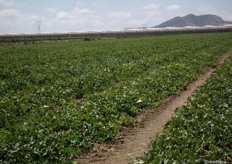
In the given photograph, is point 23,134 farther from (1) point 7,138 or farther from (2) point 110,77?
(2) point 110,77

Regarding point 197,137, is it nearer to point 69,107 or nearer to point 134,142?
point 134,142

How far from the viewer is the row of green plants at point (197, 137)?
7.54 meters

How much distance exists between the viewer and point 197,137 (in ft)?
28.8

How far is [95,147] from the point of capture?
9.23m

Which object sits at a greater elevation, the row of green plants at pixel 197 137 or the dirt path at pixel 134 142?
the row of green plants at pixel 197 137

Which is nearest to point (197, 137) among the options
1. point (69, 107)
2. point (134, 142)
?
point (134, 142)

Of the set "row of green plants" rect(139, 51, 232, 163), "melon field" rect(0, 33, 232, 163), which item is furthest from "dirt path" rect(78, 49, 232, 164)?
"row of green plants" rect(139, 51, 232, 163)

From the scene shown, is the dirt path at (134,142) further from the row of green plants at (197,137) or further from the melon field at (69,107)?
the row of green plants at (197,137)

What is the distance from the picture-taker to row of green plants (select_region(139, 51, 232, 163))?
297 inches

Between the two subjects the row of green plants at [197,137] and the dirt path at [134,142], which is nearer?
the row of green plants at [197,137]

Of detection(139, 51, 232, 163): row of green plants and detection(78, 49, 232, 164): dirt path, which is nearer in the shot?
detection(139, 51, 232, 163): row of green plants

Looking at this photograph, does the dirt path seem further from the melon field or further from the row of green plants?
the row of green plants

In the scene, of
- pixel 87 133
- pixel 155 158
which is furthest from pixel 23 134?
pixel 155 158

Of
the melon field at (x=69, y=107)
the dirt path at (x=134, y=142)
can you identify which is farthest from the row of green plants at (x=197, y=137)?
the dirt path at (x=134, y=142)
